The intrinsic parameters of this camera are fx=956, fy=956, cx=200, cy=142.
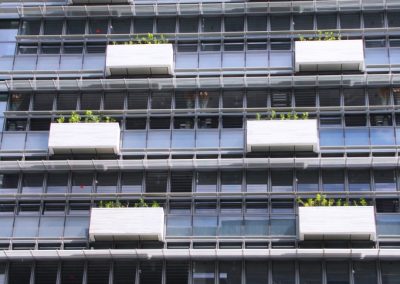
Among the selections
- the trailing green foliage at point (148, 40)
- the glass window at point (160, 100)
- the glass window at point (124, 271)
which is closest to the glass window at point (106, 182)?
the glass window at point (124, 271)

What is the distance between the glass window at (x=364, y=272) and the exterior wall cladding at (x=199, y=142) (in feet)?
0.18

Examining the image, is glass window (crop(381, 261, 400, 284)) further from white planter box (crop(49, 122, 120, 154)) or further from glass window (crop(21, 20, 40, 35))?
glass window (crop(21, 20, 40, 35))

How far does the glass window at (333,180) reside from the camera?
126ft

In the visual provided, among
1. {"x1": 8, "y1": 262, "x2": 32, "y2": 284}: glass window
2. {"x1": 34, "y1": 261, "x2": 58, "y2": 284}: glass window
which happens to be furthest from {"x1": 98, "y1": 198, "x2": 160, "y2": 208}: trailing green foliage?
{"x1": 8, "y1": 262, "x2": 32, "y2": 284}: glass window

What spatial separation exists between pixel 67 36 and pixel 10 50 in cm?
261

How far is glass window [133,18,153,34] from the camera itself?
4306 cm

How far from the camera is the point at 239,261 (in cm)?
3684

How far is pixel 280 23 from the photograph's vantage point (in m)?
42.6

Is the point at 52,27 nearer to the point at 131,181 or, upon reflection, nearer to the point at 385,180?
the point at 131,181

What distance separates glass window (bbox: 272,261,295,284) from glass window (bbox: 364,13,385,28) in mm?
11914

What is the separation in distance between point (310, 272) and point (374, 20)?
12.3 metres

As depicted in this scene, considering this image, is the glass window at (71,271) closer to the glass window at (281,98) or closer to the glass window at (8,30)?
the glass window at (281,98)

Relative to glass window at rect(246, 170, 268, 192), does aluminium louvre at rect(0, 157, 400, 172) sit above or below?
above

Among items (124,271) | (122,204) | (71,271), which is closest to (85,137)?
(122,204)
